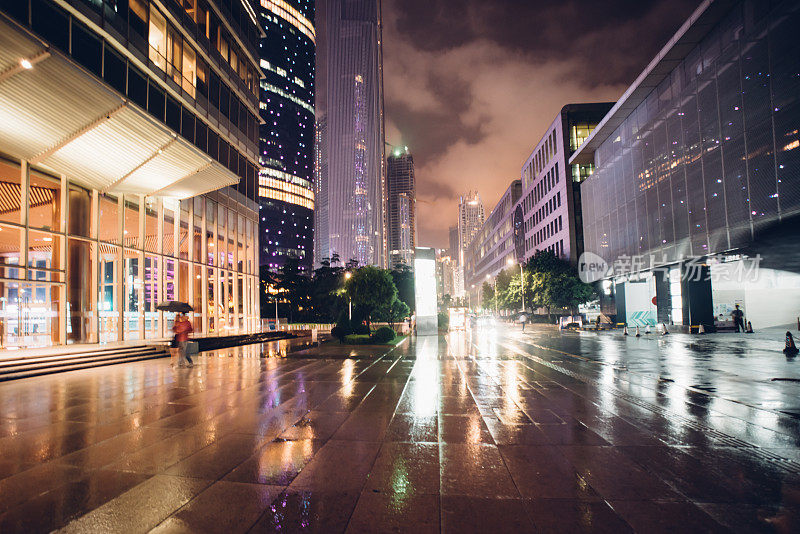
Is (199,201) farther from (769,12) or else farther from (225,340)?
(769,12)

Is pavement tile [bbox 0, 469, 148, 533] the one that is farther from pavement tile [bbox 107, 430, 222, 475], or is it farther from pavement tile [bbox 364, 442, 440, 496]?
pavement tile [bbox 364, 442, 440, 496]

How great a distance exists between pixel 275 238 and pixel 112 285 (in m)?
140

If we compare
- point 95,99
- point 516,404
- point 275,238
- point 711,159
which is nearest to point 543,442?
point 516,404

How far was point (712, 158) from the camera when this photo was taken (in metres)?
27.7

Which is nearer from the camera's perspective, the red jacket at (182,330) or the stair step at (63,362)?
the stair step at (63,362)

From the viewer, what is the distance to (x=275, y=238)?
157000 millimetres

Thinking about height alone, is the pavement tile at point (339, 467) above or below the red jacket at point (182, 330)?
below

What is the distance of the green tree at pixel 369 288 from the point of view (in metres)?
30.4

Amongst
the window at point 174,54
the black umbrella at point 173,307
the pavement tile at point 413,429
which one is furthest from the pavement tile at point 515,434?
the window at point 174,54

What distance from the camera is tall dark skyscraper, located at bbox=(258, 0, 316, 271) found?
158875mm

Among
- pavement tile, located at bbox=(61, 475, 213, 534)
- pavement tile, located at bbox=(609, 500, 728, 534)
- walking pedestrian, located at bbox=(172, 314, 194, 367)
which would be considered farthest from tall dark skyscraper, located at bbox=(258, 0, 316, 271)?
pavement tile, located at bbox=(609, 500, 728, 534)

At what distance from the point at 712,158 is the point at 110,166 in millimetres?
37595

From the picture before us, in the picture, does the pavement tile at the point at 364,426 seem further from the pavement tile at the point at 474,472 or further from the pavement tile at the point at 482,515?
the pavement tile at the point at 482,515

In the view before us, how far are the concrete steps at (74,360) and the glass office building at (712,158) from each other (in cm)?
2320
